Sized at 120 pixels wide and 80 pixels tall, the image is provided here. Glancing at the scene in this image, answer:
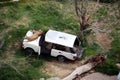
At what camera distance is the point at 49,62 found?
21.4 metres

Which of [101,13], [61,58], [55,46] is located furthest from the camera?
[101,13]

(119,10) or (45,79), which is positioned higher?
(119,10)

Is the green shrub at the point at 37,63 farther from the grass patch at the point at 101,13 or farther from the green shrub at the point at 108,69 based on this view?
the grass patch at the point at 101,13

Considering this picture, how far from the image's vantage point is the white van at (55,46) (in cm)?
2127

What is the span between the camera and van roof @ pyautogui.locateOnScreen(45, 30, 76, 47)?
2131 cm

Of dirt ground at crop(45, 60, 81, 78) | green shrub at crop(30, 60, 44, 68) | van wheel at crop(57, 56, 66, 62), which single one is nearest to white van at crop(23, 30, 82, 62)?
van wheel at crop(57, 56, 66, 62)

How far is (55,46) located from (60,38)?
0.60m

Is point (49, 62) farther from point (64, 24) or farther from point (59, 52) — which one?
point (64, 24)

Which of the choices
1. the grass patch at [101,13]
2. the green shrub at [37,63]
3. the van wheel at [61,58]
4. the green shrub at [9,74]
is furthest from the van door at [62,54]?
the grass patch at [101,13]

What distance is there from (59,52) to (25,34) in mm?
2868

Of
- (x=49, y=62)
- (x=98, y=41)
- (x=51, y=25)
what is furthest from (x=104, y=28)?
(x=49, y=62)

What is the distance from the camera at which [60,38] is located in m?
21.5

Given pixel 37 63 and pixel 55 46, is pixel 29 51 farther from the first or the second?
pixel 55 46

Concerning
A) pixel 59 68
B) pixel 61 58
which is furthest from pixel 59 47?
pixel 59 68
